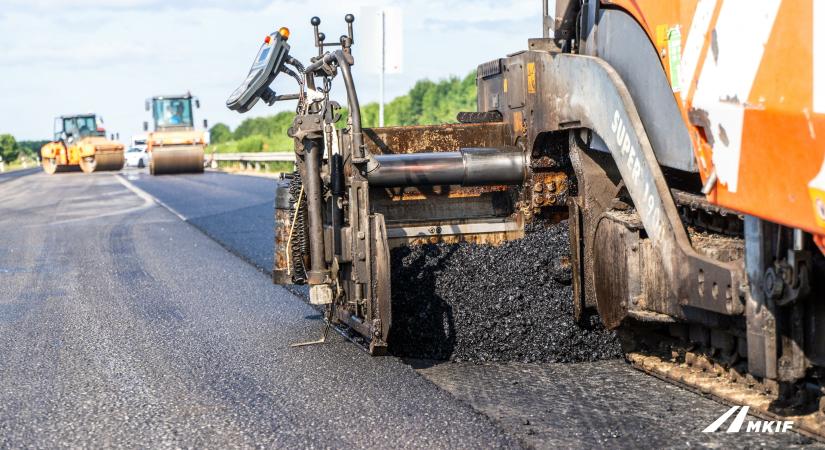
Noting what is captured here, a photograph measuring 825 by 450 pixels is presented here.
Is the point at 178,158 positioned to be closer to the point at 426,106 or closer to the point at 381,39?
the point at 426,106

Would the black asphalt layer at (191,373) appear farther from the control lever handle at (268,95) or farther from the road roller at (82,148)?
the road roller at (82,148)

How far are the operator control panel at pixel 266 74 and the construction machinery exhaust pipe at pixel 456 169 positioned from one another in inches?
30.8

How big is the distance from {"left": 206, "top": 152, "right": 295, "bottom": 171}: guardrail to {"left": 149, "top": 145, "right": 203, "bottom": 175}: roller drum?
2.40 meters

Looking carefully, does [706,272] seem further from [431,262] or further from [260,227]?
[260,227]

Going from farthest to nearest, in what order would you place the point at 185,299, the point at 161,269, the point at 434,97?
the point at 434,97
the point at 161,269
the point at 185,299

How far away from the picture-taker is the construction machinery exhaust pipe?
6508 millimetres

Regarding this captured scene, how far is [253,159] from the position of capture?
4119cm

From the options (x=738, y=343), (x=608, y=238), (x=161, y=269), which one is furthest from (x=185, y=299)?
(x=738, y=343)

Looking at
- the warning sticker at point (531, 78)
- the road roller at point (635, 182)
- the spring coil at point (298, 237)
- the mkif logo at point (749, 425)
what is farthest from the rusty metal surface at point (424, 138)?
the mkif logo at point (749, 425)

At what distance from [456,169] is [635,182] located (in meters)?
1.96

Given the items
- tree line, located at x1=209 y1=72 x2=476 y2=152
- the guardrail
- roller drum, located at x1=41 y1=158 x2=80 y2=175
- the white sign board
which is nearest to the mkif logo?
the white sign board

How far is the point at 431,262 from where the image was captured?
6.61m

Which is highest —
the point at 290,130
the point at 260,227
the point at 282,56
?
the point at 282,56

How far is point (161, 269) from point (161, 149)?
93.3 feet
